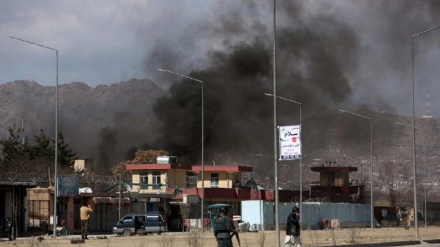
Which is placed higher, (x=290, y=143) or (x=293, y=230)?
(x=290, y=143)

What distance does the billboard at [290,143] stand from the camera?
1335 inches

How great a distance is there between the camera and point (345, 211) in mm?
82688

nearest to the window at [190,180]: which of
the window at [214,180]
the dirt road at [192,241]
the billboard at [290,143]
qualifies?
the window at [214,180]

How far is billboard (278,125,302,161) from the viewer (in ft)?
111

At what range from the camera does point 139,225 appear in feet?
189

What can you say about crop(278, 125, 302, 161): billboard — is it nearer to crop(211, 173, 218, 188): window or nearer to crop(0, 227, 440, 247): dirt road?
crop(0, 227, 440, 247): dirt road

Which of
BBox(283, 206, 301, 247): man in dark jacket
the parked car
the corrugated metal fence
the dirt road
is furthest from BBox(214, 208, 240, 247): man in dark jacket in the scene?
the corrugated metal fence

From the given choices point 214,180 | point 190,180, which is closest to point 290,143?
point 214,180

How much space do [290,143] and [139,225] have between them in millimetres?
25266

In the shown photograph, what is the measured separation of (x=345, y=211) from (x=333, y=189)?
29561 mm

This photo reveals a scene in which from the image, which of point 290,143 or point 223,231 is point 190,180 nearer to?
point 290,143

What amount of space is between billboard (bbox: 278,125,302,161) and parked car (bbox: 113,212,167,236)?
2458 cm

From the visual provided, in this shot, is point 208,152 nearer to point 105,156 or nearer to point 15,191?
point 105,156

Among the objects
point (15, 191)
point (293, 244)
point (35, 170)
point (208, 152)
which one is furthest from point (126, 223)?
point (208, 152)
